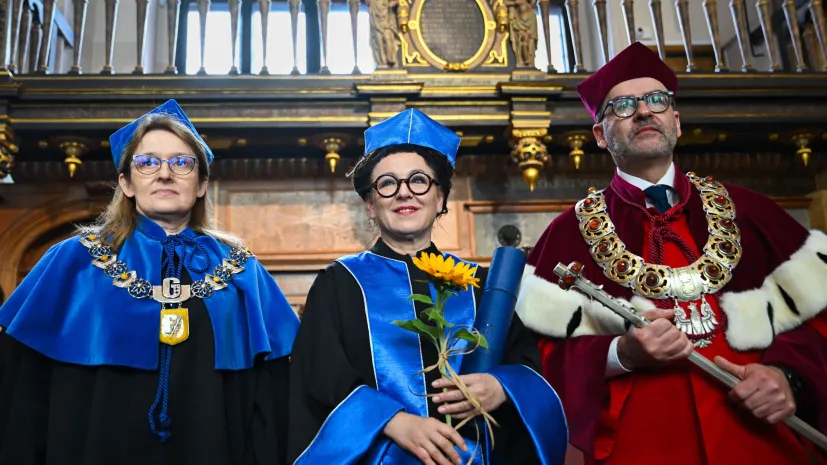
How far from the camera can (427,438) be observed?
6.00 ft

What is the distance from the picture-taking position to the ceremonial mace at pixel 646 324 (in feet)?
6.75

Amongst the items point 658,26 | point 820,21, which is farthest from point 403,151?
point 820,21

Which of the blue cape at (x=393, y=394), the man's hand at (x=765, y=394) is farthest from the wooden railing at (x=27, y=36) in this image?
the man's hand at (x=765, y=394)

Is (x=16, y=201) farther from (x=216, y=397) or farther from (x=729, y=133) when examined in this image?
(x=729, y=133)

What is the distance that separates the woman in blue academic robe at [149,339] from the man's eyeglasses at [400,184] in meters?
0.52

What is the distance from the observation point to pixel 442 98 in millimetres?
4438

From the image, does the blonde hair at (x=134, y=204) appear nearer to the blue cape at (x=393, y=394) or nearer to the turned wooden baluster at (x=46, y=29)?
the blue cape at (x=393, y=394)

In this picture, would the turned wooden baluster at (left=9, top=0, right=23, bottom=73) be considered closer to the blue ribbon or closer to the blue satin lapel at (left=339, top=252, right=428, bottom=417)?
the blue ribbon

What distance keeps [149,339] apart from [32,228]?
3179 mm

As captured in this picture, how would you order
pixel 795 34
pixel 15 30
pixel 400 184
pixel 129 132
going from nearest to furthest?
pixel 400 184
pixel 129 132
pixel 15 30
pixel 795 34

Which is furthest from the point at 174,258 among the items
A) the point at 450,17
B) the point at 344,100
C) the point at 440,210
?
the point at 450,17

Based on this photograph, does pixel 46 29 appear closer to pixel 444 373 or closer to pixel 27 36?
pixel 27 36

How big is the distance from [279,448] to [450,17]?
323cm

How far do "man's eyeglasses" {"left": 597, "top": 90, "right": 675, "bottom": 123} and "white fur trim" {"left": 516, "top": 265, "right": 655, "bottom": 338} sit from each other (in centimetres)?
65
